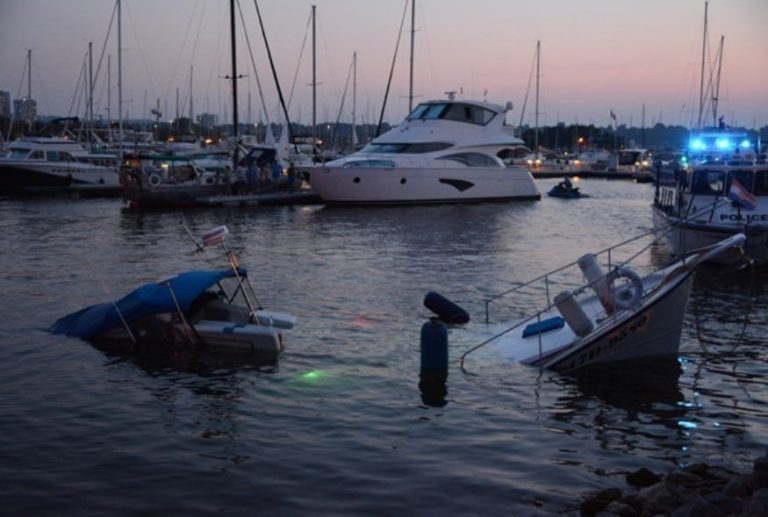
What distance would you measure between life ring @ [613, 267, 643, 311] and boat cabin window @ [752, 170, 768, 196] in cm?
1489

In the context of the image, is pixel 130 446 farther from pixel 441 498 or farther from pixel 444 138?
pixel 444 138

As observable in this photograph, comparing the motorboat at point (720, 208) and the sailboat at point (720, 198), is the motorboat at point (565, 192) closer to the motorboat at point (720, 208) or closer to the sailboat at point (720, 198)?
the sailboat at point (720, 198)

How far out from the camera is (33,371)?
13852mm

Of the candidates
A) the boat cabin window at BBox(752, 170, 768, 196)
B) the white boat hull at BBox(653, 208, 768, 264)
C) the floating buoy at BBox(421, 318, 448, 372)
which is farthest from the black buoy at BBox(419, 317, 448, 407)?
the boat cabin window at BBox(752, 170, 768, 196)

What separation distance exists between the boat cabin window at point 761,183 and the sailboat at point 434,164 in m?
24.3

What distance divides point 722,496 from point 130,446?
21.2 ft

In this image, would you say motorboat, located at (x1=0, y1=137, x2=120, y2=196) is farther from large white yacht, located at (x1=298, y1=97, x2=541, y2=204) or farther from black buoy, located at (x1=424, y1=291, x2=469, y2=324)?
black buoy, located at (x1=424, y1=291, x2=469, y2=324)

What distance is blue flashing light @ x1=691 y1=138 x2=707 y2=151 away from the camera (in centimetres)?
3048

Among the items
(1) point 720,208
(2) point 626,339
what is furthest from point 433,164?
(2) point 626,339

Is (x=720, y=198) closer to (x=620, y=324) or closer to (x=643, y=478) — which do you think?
(x=620, y=324)

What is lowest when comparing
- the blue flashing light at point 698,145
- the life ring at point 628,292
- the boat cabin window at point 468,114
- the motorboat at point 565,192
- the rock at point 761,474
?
the rock at point 761,474

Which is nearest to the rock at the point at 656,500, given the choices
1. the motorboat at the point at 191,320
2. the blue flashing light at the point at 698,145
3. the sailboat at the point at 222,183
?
the motorboat at the point at 191,320

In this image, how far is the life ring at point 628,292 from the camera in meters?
13.9

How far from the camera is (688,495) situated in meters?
8.28
